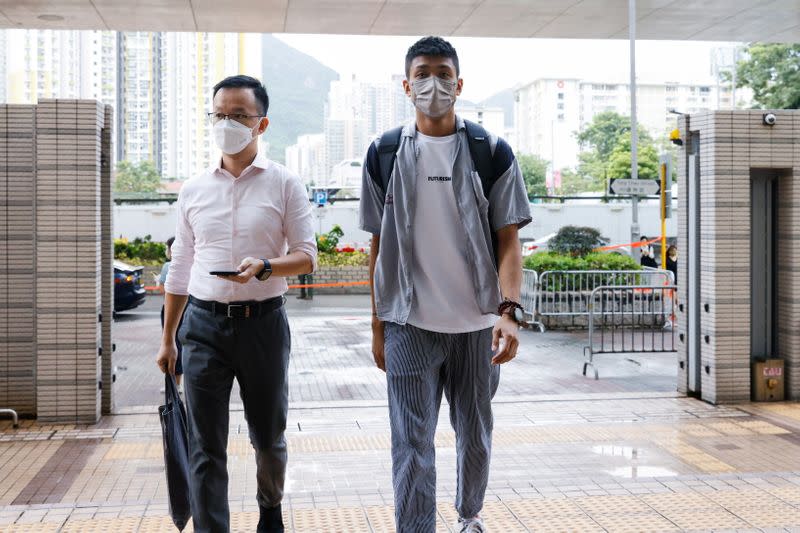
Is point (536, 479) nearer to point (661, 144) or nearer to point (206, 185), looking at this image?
point (206, 185)

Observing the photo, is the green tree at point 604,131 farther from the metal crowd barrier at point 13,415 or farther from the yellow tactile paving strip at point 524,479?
the metal crowd barrier at point 13,415

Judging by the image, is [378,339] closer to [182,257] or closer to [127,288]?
[182,257]

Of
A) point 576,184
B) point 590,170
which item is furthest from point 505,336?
point 576,184

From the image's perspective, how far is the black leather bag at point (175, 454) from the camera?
3857mm

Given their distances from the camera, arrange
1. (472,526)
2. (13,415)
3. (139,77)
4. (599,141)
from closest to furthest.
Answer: (472,526) → (13,415) → (599,141) → (139,77)

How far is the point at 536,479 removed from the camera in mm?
5391

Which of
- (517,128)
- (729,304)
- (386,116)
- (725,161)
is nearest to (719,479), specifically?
(729,304)

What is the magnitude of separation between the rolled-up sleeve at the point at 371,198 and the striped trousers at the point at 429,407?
42 cm

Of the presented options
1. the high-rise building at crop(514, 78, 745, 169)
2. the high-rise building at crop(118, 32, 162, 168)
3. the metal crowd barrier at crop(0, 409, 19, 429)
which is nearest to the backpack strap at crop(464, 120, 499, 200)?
the metal crowd barrier at crop(0, 409, 19, 429)

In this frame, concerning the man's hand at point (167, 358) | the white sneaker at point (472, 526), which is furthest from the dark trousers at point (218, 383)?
the white sneaker at point (472, 526)

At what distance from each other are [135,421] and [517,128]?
162978 millimetres

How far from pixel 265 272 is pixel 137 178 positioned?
250 ft

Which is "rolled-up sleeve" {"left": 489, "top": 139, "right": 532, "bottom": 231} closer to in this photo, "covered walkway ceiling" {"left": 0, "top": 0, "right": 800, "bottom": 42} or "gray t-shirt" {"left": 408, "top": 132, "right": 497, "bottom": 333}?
"gray t-shirt" {"left": 408, "top": 132, "right": 497, "bottom": 333}

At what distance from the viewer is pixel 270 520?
13.6ft
